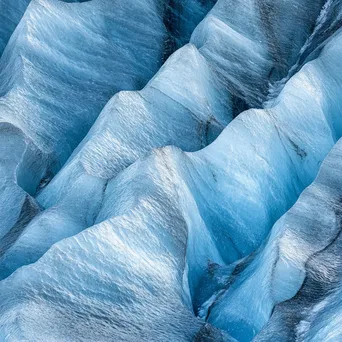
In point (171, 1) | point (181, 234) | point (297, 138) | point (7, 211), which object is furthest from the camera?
point (171, 1)

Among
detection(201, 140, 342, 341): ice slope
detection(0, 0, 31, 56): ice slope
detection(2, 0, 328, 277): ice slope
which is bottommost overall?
detection(201, 140, 342, 341): ice slope

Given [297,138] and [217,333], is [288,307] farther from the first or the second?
[297,138]

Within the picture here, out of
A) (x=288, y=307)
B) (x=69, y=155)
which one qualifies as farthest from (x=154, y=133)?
(x=288, y=307)

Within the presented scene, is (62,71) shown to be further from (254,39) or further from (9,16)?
(254,39)

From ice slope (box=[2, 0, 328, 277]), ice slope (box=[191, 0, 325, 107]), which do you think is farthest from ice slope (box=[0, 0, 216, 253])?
ice slope (box=[191, 0, 325, 107])

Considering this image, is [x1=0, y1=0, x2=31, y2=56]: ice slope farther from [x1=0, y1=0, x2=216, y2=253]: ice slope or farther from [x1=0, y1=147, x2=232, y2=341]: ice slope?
[x1=0, y1=147, x2=232, y2=341]: ice slope

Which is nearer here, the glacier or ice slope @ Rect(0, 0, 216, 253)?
the glacier

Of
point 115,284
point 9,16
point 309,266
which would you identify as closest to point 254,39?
point 9,16
